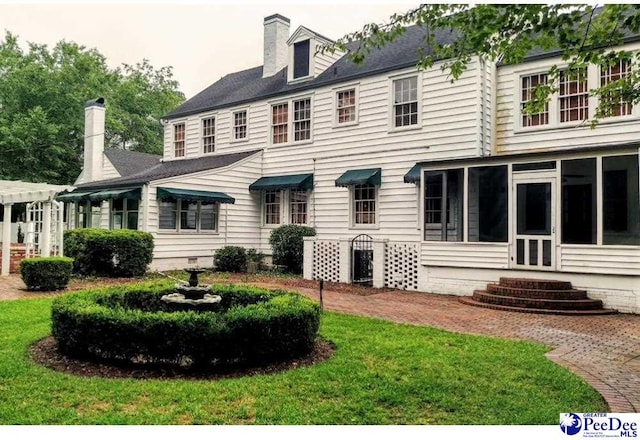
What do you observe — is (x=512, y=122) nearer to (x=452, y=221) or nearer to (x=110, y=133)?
(x=452, y=221)

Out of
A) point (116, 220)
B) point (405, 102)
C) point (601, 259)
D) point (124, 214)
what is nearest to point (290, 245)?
point (405, 102)

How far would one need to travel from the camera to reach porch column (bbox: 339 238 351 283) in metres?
14.0

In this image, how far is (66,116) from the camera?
31.1 m

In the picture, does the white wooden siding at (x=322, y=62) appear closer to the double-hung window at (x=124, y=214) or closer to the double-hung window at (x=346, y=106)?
the double-hung window at (x=346, y=106)

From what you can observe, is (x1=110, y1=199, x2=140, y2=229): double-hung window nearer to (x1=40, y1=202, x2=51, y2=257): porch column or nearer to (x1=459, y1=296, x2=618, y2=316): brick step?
(x1=40, y1=202, x2=51, y2=257): porch column

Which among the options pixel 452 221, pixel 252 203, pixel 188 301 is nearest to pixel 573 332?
pixel 452 221

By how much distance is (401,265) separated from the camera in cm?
1317

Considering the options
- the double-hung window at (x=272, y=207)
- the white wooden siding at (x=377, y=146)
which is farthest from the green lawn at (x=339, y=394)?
the double-hung window at (x=272, y=207)

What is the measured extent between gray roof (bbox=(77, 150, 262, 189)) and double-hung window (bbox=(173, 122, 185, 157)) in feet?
1.41

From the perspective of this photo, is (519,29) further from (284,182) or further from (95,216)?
(95,216)

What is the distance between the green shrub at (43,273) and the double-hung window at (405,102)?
33.4ft

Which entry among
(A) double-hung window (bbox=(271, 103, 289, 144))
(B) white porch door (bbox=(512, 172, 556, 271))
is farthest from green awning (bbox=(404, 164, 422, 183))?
(A) double-hung window (bbox=(271, 103, 289, 144))

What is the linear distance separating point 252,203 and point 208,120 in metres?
4.56

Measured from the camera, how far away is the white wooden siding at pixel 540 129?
11.9m
